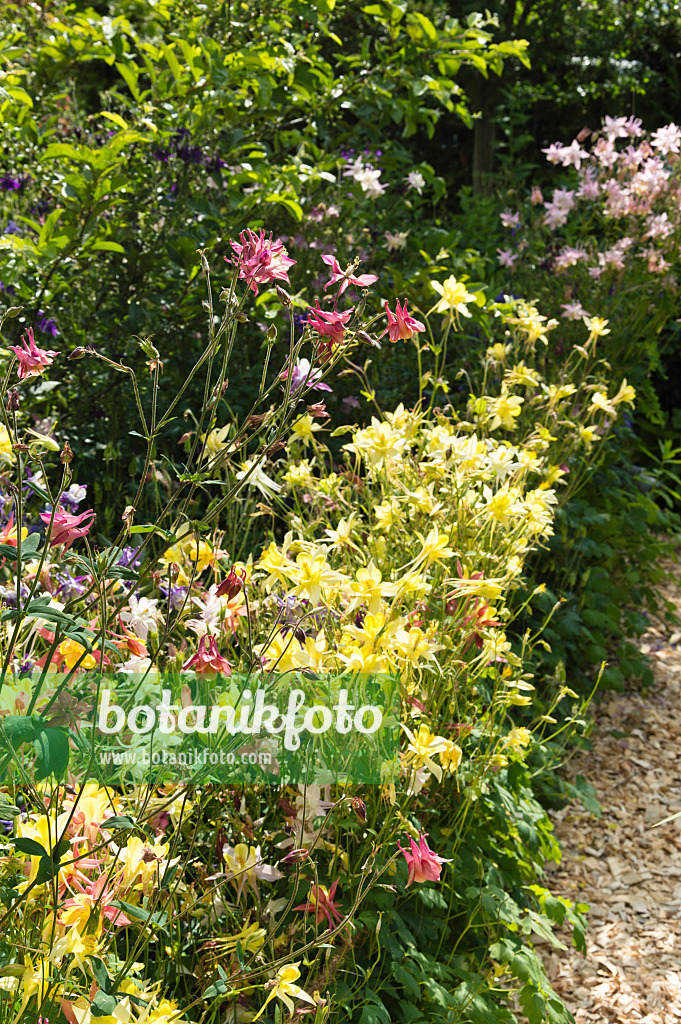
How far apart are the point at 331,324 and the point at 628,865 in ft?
6.72

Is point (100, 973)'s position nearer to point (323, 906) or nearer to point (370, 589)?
point (323, 906)

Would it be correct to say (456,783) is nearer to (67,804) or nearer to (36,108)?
(67,804)

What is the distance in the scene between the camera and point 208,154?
3.12m

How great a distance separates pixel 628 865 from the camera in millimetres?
2523

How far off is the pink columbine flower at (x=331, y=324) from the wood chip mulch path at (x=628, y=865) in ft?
3.72

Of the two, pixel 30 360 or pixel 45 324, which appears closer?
pixel 30 360

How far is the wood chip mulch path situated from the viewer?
208cm

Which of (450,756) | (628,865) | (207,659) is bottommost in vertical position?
(628,865)

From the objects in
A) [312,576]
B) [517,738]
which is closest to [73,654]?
[312,576]

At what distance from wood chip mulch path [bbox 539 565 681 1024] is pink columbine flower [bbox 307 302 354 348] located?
1.13m

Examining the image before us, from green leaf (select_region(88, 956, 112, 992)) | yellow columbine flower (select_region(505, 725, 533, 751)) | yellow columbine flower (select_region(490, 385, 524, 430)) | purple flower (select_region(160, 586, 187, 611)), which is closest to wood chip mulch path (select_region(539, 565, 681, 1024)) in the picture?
yellow columbine flower (select_region(505, 725, 533, 751))

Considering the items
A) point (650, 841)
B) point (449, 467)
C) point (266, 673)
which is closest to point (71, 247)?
point (449, 467)

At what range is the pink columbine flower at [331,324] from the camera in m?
1.15

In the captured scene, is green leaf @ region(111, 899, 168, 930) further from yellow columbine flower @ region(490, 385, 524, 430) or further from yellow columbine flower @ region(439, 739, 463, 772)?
yellow columbine flower @ region(490, 385, 524, 430)
